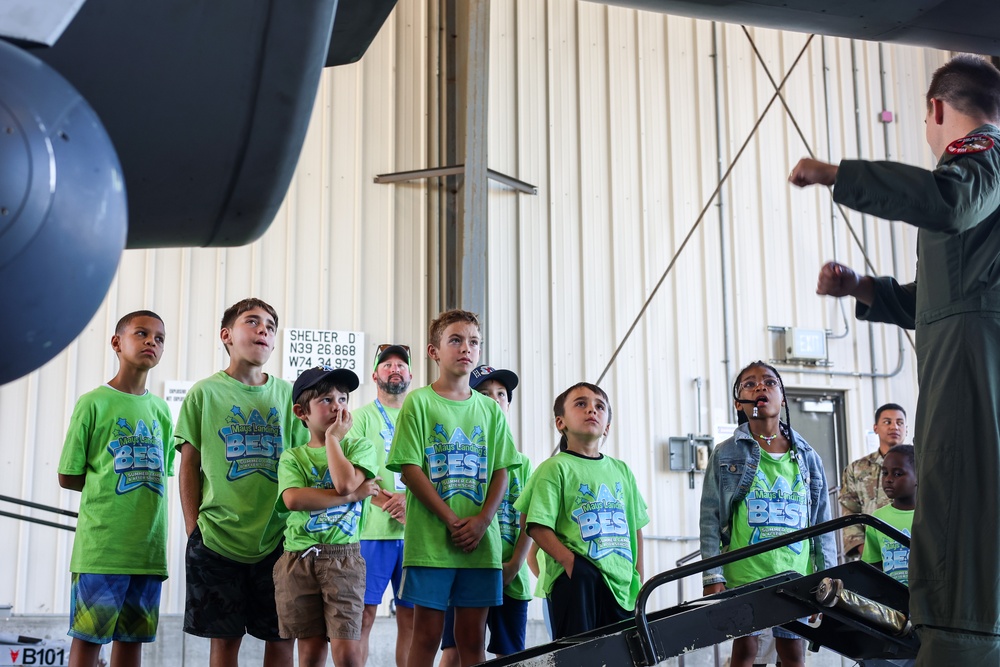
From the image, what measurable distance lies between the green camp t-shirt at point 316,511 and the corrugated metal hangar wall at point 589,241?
3366mm

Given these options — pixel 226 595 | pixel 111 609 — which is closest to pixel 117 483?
pixel 111 609

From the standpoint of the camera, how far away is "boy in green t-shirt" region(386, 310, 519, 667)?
3.70 metres

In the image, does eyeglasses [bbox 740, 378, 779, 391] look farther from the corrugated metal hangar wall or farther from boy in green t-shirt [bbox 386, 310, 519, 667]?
the corrugated metal hangar wall

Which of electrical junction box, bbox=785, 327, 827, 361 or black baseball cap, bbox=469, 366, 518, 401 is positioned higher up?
electrical junction box, bbox=785, 327, 827, 361

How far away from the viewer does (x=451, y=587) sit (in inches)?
148

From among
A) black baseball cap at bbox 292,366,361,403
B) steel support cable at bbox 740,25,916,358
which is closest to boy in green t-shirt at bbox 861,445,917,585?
black baseball cap at bbox 292,366,361,403

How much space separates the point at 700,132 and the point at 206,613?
692 cm

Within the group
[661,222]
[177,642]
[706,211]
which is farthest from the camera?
[706,211]

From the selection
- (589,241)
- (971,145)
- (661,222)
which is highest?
(661,222)

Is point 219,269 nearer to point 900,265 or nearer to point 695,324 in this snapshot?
point 695,324

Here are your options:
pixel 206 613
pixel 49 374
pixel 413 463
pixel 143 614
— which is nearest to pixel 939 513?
pixel 413 463

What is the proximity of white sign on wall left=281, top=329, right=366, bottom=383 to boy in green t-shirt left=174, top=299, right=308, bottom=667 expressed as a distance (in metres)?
3.27

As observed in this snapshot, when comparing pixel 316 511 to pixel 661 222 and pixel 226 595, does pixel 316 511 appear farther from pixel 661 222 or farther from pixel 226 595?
pixel 661 222

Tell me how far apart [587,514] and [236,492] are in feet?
4.47
